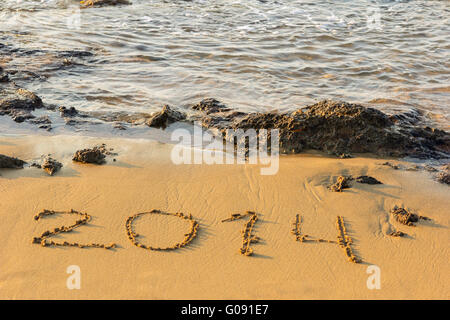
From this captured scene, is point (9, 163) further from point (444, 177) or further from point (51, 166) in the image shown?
point (444, 177)

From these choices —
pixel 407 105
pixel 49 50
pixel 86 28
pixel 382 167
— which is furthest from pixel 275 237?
pixel 86 28

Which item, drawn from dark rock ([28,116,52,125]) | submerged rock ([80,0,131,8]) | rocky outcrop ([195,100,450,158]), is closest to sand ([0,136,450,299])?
rocky outcrop ([195,100,450,158])

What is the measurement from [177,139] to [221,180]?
1117 millimetres

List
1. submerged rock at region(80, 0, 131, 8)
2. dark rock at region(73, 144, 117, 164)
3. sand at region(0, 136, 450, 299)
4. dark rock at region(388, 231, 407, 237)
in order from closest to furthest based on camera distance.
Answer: sand at region(0, 136, 450, 299)
dark rock at region(388, 231, 407, 237)
dark rock at region(73, 144, 117, 164)
submerged rock at region(80, 0, 131, 8)

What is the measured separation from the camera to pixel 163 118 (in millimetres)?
5059

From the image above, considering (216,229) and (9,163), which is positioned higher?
(9,163)

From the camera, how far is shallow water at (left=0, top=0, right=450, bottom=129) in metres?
6.03

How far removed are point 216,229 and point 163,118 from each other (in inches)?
86.2

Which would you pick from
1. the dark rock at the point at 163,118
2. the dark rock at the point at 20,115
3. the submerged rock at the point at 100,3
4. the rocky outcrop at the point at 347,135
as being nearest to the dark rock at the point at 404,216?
the rocky outcrop at the point at 347,135

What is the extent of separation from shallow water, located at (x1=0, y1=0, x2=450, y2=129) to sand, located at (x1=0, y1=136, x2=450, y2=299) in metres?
1.82

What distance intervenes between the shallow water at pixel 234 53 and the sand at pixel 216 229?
1.82m

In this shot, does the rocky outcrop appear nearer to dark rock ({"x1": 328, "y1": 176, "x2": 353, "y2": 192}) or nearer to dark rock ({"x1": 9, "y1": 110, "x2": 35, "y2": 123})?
dark rock ({"x1": 328, "y1": 176, "x2": 353, "y2": 192})

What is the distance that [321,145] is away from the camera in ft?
14.6

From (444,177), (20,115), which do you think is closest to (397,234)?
(444,177)
